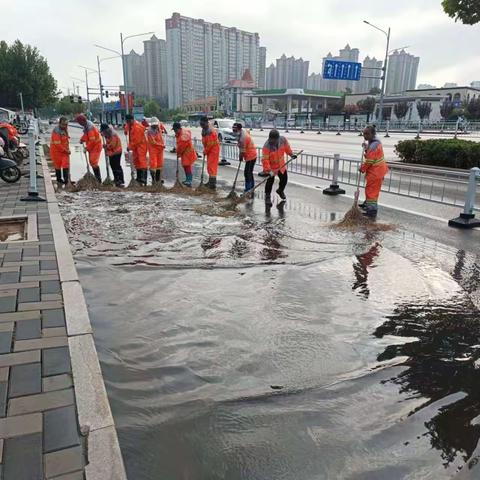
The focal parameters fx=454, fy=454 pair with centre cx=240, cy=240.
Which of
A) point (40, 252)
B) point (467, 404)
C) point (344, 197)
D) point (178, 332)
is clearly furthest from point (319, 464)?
point (344, 197)

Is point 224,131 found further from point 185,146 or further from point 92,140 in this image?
point 92,140

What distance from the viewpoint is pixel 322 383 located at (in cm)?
304

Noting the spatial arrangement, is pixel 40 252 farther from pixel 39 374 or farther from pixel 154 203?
pixel 154 203

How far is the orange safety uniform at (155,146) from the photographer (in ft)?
36.5

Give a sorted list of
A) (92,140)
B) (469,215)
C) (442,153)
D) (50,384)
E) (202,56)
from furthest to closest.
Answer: (202,56)
(442,153)
(92,140)
(469,215)
(50,384)

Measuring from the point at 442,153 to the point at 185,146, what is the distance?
879cm

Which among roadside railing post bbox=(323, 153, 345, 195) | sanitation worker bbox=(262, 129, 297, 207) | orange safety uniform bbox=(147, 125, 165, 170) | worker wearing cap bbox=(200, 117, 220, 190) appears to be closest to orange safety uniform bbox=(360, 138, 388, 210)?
sanitation worker bbox=(262, 129, 297, 207)

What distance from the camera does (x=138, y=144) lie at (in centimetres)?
1129

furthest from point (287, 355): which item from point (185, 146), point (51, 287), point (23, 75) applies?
point (23, 75)

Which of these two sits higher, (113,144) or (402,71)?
(402,71)

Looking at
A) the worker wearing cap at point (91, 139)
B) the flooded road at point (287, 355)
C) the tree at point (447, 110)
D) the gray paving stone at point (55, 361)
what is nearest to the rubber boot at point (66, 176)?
the worker wearing cap at point (91, 139)

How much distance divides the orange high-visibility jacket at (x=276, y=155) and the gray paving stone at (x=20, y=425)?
7.44 m

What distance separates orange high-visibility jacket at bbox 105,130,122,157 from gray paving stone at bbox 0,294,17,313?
7.80 m

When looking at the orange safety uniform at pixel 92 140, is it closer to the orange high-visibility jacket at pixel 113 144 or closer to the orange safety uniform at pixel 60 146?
the orange high-visibility jacket at pixel 113 144
